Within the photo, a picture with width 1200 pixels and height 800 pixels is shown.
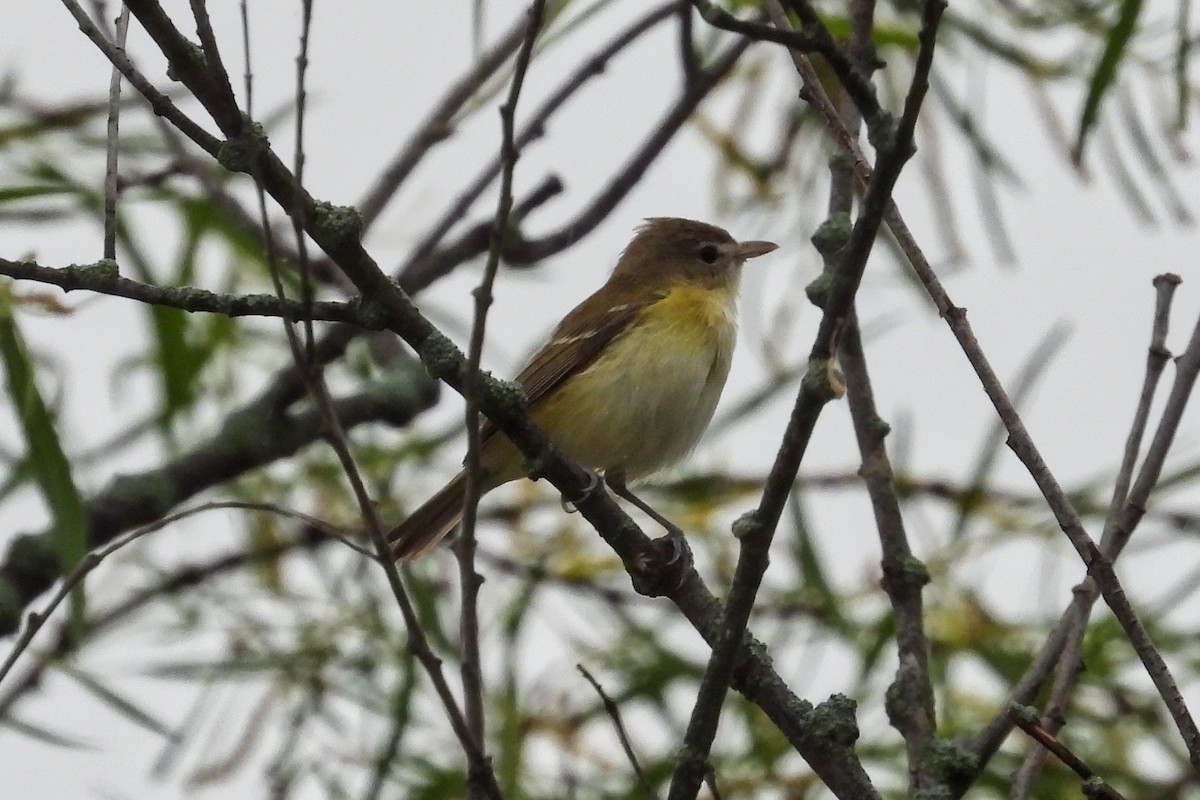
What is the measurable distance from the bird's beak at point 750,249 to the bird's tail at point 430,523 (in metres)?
1.40

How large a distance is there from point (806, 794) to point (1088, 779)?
225cm

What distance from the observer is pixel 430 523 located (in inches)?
177

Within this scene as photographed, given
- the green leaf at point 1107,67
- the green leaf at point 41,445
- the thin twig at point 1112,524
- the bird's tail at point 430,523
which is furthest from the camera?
the bird's tail at point 430,523

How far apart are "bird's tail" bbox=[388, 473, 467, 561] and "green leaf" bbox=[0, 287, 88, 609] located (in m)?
1.11

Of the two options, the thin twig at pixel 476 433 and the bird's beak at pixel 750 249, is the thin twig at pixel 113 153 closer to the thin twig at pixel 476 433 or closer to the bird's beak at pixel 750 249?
the thin twig at pixel 476 433

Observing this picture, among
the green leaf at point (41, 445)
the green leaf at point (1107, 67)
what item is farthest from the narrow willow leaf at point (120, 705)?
the green leaf at point (1107, 67)

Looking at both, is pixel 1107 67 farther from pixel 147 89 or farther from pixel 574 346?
pixel 147 89

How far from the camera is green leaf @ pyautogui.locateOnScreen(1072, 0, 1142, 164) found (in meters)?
3.27

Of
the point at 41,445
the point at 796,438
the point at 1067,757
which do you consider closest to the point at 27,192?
the point at 41,445

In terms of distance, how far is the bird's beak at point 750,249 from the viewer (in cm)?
536

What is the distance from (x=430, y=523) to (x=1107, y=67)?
6.80ft

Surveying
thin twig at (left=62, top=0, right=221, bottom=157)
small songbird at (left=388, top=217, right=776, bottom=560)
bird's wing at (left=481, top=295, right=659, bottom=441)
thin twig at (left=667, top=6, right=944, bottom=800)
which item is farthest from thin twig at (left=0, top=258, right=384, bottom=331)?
bird's wing at (left=481, top=295, right=659, bottom=441)

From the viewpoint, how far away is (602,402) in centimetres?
454

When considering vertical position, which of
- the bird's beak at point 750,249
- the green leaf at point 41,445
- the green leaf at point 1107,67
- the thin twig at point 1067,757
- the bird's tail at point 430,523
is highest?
the bird's beak at point 750,249
